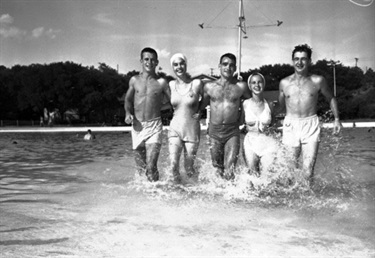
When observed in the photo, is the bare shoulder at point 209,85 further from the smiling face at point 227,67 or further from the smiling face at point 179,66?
the smiling face at point 179,66

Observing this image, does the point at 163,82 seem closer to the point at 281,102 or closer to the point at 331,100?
the point at 281,102

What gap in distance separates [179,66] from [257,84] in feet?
4.10

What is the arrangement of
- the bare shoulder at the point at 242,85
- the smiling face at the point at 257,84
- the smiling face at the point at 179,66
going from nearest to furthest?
the smiling face at the point at 257,84, the bare shoulder at the point at 242,85, the smiling face at the point at 179,66

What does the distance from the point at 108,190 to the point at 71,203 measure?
119 cm

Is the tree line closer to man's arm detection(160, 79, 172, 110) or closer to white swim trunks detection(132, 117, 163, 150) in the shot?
man's arm detection(160, 79, 172, 110)

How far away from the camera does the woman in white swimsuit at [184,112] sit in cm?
701

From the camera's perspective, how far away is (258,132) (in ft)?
22.0

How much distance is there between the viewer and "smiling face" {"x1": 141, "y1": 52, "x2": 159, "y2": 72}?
7.14 m

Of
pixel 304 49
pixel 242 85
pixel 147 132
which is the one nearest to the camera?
pixel 304 49

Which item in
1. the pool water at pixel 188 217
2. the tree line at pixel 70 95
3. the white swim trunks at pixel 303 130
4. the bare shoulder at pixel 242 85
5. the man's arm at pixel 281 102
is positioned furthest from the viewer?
the tree line at pixel 70 95

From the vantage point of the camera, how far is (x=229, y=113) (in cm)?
687

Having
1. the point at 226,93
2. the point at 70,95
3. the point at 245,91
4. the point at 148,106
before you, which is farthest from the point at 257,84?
the point at 70,95

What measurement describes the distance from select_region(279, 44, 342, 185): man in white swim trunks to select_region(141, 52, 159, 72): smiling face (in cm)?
211

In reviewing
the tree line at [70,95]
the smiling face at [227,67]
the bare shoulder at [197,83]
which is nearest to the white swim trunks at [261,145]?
the smiling face at [227,67]
